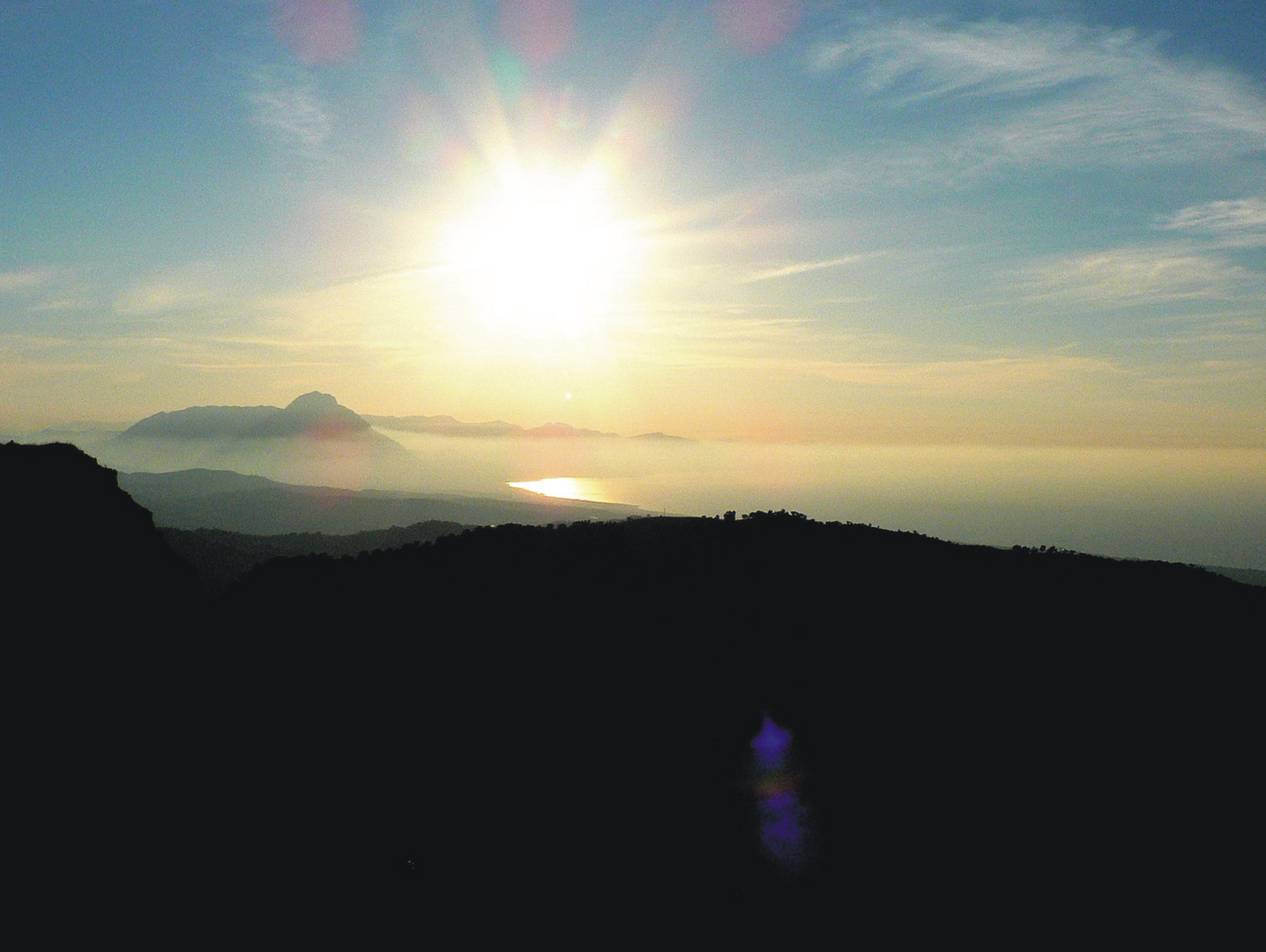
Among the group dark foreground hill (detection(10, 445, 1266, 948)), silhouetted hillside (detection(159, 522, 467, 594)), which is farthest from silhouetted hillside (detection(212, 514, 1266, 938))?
silhouetted hillside (detection(159, 522, 467, 594))

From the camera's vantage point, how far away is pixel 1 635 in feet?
67.9

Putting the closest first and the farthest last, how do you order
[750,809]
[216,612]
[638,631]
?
[750,809]
[638,631]
[216,612]

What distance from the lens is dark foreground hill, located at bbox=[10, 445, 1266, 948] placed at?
11.8 metres

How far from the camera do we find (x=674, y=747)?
615 inches

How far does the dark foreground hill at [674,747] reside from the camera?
465 inches

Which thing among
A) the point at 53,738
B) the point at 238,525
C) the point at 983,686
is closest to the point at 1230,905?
the point at 983,686

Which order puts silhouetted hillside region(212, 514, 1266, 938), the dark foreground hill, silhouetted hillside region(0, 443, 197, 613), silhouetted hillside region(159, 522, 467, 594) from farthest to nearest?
silhouetted hillside region(159, 522, 467, 594), silhouetted hillside region(0, 443, 197, 613), silhouetted hillside region(212, 514, 1266, 938), the dark foreground hill

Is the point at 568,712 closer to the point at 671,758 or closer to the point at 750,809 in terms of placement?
the point at 671,758

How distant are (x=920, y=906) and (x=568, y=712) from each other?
8000 millimetres

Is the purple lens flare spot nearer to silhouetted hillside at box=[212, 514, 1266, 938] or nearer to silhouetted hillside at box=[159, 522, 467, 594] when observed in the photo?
silhouetted hillside at box=[212, 514, 1266, 938]

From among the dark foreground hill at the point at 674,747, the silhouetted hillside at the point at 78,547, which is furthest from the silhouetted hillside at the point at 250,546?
the dark foreground hill at the point at 674,747

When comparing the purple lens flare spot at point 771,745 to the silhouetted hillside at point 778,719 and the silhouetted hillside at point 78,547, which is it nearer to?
the silhouetted hillside at point 778,719

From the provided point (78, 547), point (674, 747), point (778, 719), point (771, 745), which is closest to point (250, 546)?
point (78, 547)

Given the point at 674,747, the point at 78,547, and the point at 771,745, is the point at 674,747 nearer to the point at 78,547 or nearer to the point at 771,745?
the point at 771,745
